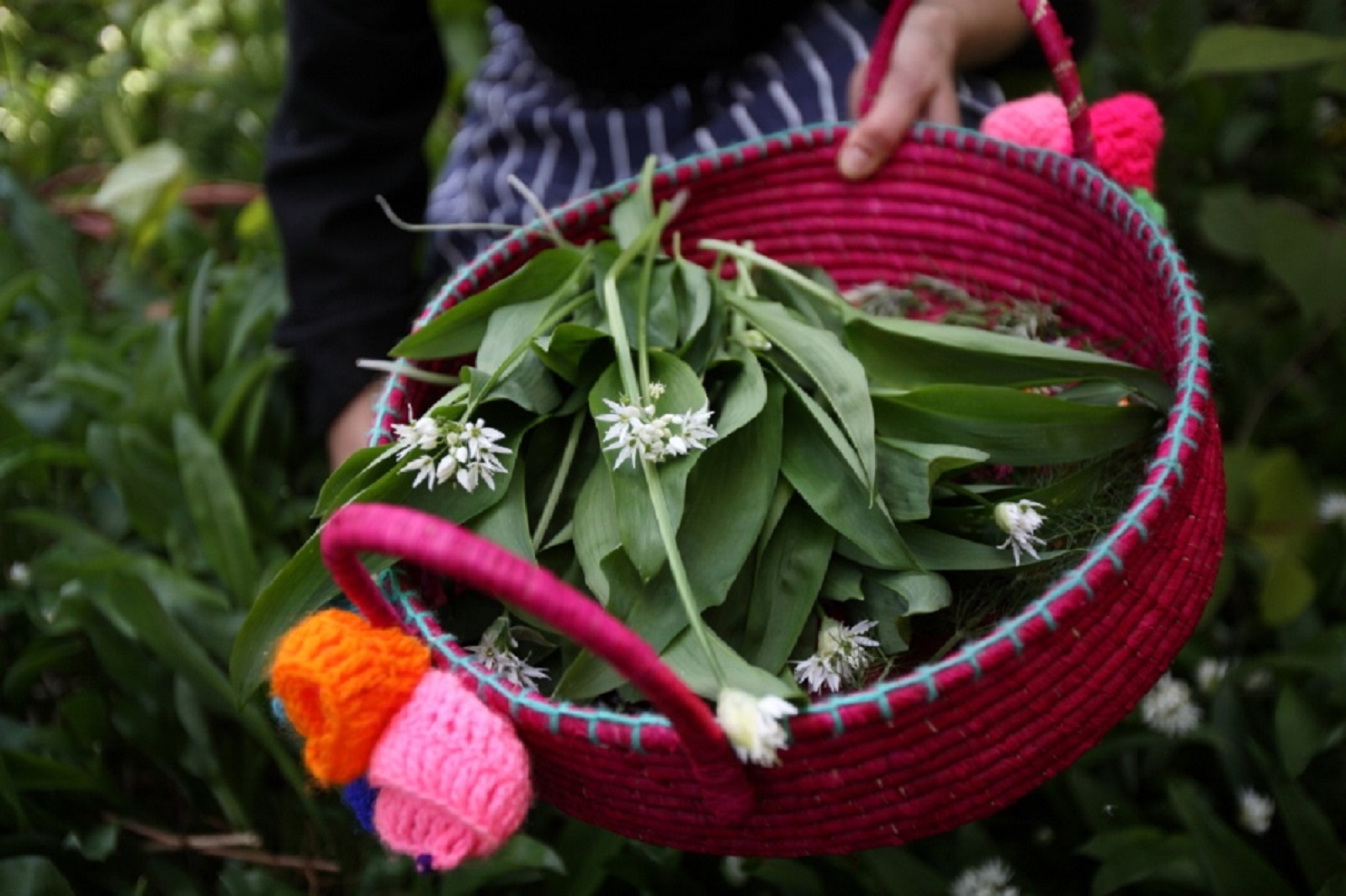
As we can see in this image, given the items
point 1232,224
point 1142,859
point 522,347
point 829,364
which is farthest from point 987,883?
point 1232,224

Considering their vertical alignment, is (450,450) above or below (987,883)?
above

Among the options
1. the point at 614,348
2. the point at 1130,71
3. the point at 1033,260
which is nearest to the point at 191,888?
the point at 614,348

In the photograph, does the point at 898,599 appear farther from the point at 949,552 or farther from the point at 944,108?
the point at 944,108

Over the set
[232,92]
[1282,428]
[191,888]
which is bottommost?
[1282,428]

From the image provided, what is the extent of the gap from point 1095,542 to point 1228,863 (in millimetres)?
351

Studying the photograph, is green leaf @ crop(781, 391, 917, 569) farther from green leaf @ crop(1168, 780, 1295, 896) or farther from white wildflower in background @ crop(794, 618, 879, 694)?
green leaf @ crop(1168, 780, 1295, 896)

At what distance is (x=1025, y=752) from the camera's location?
0.57m

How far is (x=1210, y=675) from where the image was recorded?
3.35 feet

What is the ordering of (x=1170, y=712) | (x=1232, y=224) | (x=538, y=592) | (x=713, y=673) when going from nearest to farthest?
(x=538, y=592), (x=713, y=673), (x=1170, y=712), (x=1232, y=224)

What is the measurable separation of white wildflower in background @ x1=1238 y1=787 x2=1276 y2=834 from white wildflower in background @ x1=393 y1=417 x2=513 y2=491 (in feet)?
2.23

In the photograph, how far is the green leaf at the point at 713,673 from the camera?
544 mm

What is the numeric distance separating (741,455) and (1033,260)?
1.01 feet

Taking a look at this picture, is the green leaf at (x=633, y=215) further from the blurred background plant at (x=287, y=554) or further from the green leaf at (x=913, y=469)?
the blurred background plant at (x=287, y=554)

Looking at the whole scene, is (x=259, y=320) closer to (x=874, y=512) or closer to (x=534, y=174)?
(x=534, y=174)
